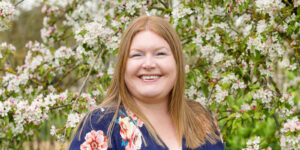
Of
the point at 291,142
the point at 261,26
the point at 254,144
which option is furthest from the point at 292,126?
the point at 261,26

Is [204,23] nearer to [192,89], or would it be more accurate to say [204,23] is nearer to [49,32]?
[192,89]

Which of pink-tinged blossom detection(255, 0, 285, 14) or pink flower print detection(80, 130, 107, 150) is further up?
pink-tinged blossom detection(255, 0, 285, 14)

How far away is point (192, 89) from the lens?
258 centimetres

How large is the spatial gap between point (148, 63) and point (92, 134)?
437 millimetres

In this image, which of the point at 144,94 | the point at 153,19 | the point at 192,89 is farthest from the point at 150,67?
the point at 192,89

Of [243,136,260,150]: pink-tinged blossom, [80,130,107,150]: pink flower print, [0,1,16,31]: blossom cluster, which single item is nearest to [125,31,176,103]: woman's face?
[80,130,107,150]: pink flower print

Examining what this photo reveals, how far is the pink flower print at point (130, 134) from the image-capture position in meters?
1.61

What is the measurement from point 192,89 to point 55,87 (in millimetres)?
1270

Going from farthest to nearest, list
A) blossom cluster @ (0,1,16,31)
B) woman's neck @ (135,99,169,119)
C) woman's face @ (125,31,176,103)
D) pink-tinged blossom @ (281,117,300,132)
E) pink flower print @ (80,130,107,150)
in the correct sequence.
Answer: blossom cluster @ (0,1,16,31) → pink-tinged blossom @ (281,117,300,132) → woman's neck @ (135,99,169,119) → woman's face @ (125,31,176,103) → pink flower print @ (80,130,107,150)

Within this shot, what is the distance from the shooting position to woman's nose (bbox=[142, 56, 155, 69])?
1640 mm

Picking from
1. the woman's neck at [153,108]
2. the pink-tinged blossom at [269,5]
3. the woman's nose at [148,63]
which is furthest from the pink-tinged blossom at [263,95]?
the woman's nose at [148,63]

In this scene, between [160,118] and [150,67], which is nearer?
[150,67]

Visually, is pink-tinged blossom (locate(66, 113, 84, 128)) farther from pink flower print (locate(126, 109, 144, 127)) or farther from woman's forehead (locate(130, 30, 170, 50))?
woman's forehead (locate(130, 30, 170, 50))

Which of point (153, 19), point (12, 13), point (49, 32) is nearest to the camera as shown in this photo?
point (153, 19)
